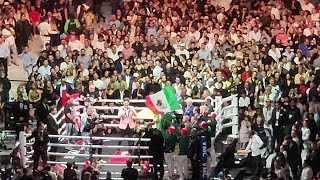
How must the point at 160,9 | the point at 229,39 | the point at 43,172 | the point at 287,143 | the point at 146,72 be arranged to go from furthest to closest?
the point at 160,9 < the point at 229,39 < the point at 146,72 < the point at 287,143 < the point at 43,172

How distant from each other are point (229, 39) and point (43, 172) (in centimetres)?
1016

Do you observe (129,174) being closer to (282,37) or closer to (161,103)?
(161,103)

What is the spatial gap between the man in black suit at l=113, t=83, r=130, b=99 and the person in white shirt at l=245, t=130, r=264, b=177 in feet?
14.0

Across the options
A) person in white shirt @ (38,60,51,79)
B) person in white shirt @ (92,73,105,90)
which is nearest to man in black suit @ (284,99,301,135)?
person in white shirt @ (92,73,105,90)

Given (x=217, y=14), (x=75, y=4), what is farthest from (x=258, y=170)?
(x=75, y=4)

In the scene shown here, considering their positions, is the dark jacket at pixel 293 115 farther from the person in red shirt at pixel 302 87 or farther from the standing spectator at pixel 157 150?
the standing spectator at pixel 157 150

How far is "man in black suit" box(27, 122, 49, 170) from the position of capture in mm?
22781

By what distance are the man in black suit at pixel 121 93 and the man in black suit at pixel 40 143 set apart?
3.54m

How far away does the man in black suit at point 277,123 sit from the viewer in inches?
952

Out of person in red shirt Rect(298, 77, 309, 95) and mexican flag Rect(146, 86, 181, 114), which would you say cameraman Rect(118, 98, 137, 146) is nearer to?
mexican flag Rect(146, 86, 181, 114)

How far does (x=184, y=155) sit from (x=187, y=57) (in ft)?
20.2

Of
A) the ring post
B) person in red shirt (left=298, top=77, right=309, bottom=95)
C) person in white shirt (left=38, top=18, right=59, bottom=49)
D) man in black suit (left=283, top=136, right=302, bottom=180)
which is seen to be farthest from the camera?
person in white shirt (left=38, top=18, right=59, bottom=49)

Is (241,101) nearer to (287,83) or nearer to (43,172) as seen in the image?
(287,83)

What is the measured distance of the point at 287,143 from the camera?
22.2 m
